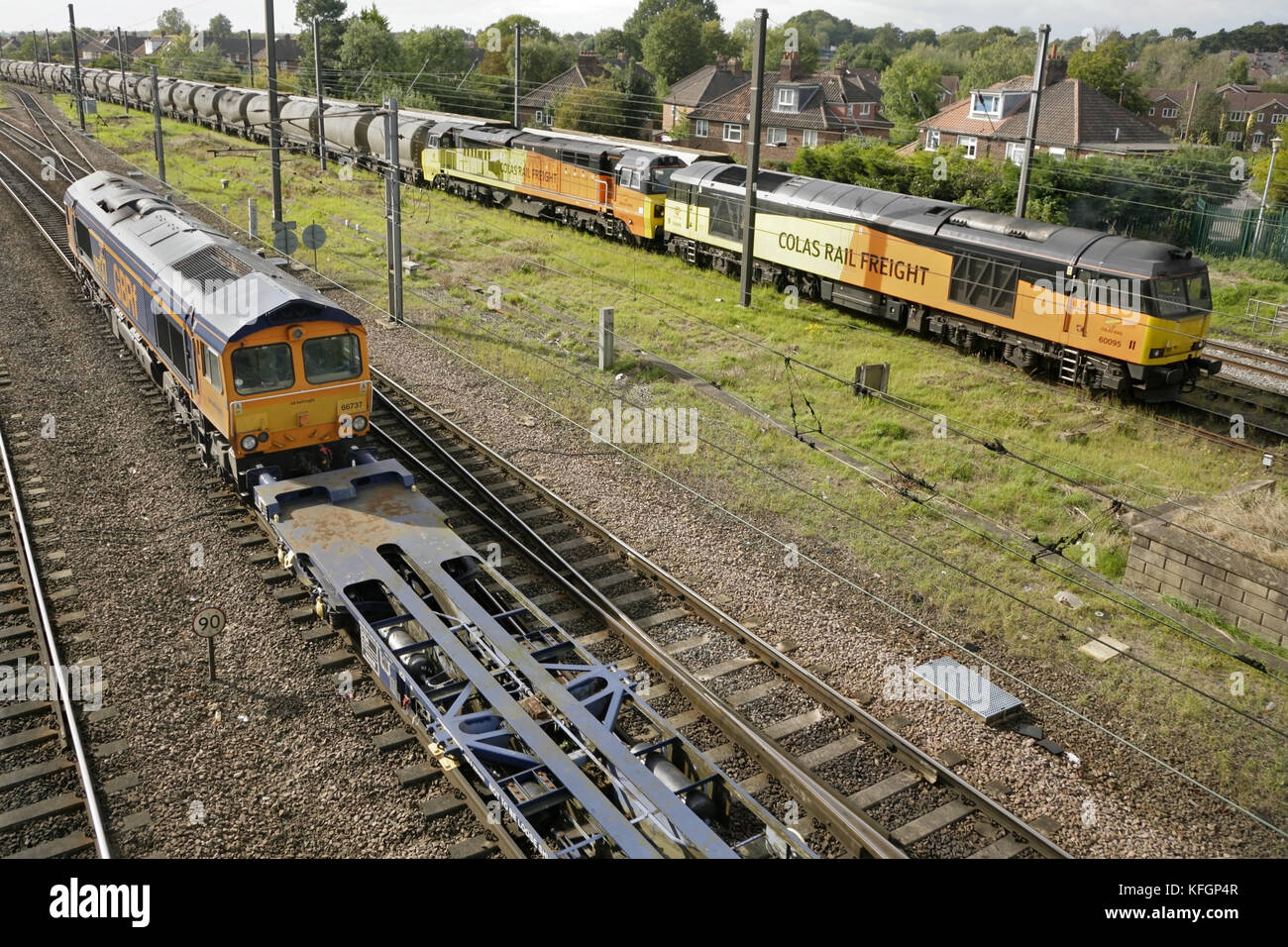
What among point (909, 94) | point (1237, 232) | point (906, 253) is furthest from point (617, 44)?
point (906, 253)

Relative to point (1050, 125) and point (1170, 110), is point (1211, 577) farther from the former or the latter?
point (1170, 110)

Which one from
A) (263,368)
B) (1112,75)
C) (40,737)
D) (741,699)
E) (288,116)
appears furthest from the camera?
(1112,75)

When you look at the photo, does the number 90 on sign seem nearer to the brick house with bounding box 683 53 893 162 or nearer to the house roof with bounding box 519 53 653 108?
the brick house with bounding box 683 53 893 162

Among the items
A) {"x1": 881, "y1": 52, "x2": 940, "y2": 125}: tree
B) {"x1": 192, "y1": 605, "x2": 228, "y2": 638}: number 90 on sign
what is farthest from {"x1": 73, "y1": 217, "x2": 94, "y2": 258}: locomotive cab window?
{"x1": 881, "y1": 52, "x2": 940, "y2": 125}: tree

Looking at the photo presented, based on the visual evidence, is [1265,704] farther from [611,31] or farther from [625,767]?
[611,31]

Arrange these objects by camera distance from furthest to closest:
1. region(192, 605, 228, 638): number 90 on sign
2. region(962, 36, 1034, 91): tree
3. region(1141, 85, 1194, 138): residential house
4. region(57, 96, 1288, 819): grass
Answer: region(962, 36, 1034, 91): tree
region(1141, 85, 1194, 138): residential house
region(57, 96, 1288, 819): grass
region(192, 605, 228, 638): number 90 on sign

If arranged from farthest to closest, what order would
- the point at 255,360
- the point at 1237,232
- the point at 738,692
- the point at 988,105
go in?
1. the point at 988,105
2. the point at 1237,232
3. the point at 255,360
4. the point at 738,692

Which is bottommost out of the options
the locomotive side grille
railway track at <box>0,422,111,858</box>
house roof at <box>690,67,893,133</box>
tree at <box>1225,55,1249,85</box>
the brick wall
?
railway track at <box>0,422,111,858</box>

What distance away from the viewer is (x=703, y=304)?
1020 inches

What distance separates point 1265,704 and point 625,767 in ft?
24.4

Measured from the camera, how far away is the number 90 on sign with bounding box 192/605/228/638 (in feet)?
32.1

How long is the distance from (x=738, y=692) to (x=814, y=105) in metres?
55.1

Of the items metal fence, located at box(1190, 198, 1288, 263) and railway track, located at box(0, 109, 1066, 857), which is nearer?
railway track, located at box(0, 109, 1066, 857)

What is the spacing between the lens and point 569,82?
6838 centimetres
